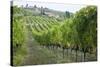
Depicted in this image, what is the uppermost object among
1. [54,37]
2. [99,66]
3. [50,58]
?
[54,37]

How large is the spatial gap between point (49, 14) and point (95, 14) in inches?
26.7

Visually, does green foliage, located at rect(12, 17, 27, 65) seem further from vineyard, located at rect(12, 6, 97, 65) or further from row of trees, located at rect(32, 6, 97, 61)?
row of trees, located at rect(32, 6, 97, 61)

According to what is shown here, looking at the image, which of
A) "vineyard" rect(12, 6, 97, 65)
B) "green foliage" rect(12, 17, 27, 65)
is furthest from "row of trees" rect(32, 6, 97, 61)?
"green foliage" rect(12, 17, 27, 65)

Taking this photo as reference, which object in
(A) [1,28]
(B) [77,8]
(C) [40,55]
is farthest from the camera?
(B) [77,8]

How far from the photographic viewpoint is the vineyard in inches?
89.4

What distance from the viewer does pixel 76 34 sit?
8.29 ft

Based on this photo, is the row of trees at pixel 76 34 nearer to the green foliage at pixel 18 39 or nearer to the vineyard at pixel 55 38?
the vineyard at pixel 55 38

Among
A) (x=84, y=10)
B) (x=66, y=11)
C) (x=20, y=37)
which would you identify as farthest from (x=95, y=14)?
(x=20, y=37)

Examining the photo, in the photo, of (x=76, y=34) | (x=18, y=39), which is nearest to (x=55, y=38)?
(x=76, y=34)

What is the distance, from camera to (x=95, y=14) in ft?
8.61

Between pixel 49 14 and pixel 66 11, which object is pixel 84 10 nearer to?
pixel 66 11

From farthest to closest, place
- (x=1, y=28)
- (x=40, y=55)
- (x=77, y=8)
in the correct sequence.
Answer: (x=77, y=8) → (x=40, y=55) → (x=1, y=28)

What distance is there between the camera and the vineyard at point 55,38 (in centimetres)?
227

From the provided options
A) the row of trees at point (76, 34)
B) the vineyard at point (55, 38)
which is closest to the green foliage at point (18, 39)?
the vineyard at point (55, 38)
